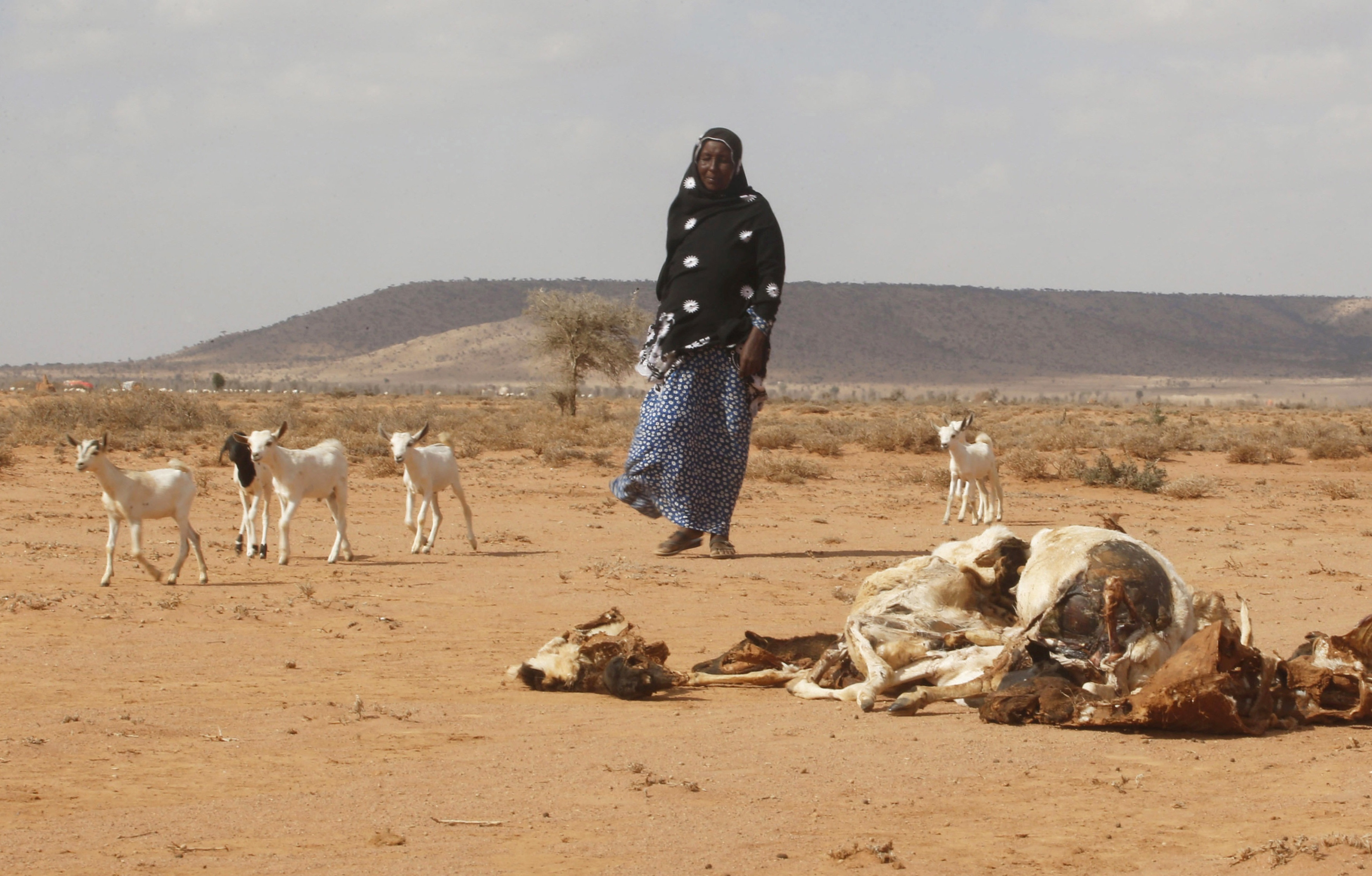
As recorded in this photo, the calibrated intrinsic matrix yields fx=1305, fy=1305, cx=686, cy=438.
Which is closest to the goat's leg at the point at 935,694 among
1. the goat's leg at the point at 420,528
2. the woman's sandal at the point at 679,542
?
the woman's sandal at the point at 679,542

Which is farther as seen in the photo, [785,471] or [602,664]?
[785,471]

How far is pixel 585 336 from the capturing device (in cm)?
3975

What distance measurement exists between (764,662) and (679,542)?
4792 millimetres

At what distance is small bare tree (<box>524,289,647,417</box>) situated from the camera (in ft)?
130

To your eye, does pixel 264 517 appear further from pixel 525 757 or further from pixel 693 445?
pixel 525 757

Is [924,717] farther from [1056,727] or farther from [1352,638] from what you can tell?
[1352,638]

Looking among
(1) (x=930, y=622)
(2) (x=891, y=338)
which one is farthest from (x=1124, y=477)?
(2) (x=891, y=338)

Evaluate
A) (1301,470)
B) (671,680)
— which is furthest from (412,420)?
(671,680)

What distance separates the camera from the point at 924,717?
18.1 feet

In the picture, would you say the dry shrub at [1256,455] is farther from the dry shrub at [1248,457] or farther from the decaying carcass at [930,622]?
the decaying carcass at [930,622]

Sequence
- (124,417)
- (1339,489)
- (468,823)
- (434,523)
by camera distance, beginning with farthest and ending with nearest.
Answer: (124,417)
(1339,489)
(434,523)
(468,823)

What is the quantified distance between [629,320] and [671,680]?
35.0 m

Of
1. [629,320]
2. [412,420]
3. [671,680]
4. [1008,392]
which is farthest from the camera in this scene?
[1008,392]

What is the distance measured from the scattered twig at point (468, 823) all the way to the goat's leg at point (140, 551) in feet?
19.5
